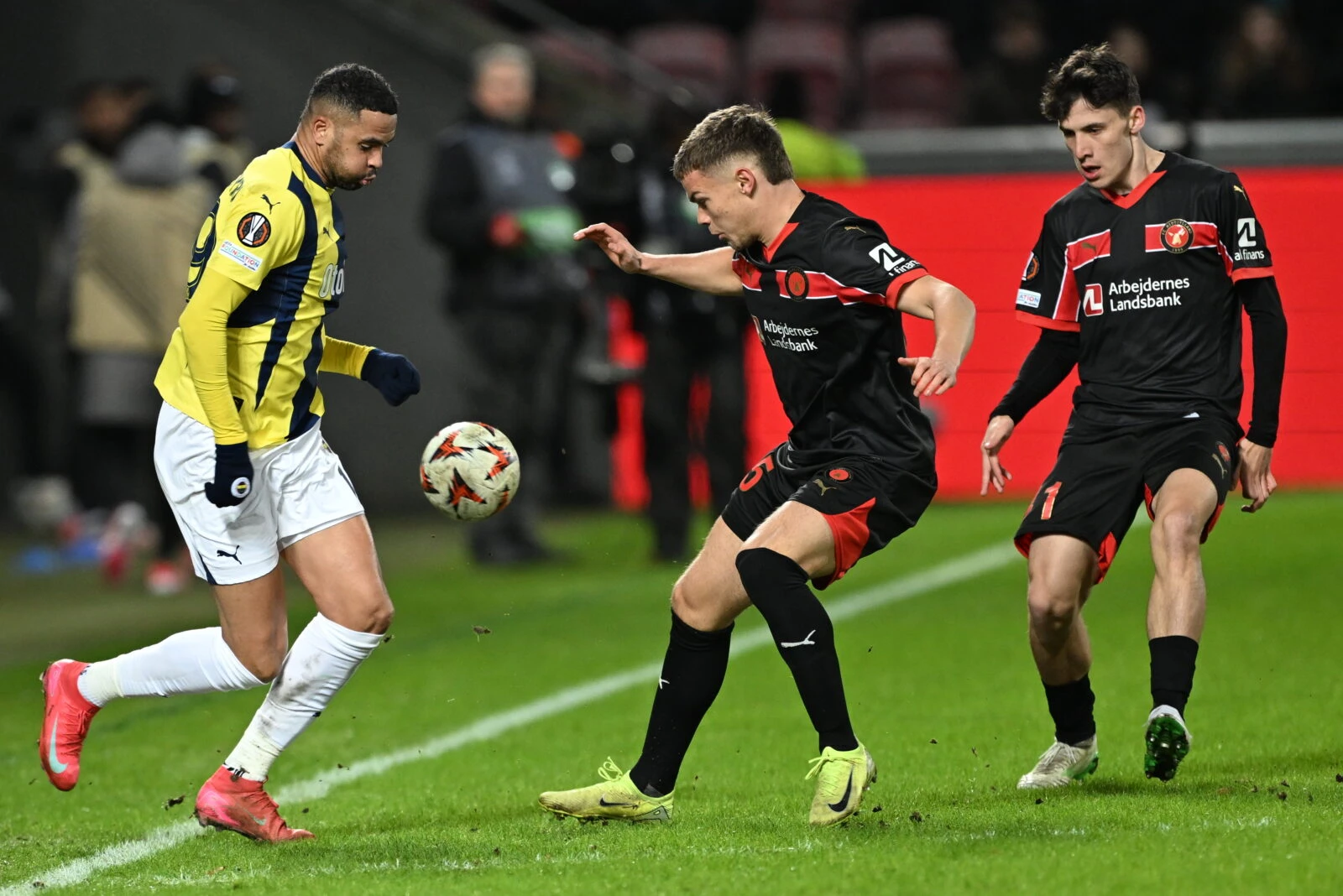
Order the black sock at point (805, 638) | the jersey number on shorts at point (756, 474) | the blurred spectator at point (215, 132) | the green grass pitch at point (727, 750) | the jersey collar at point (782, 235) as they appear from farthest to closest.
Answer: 1. the blurred spectator at point (215, 132)
2. the jersey number on shorts at point (756, 474)
3. the jersey collar at point (782, 235)
4. the black sock at point (805, 638)
5. the green grass pitch at point (727, 750)

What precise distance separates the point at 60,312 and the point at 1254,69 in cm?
942

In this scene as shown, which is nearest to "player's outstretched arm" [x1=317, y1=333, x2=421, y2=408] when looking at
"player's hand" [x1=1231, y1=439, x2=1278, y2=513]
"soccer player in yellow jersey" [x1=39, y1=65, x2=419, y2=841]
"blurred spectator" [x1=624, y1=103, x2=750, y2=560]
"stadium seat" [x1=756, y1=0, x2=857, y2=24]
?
"soccer player in yellow jersey" [x1=39, y1=65, x2=419, y2=841]

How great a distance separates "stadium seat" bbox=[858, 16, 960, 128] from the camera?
1769 centimetres

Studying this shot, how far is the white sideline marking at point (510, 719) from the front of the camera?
5.29 m

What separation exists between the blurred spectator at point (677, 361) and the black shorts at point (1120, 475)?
20.2 ft

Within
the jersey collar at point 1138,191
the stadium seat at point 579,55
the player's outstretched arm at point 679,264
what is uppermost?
the stadium seat at point 579,55

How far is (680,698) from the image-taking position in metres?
5.50

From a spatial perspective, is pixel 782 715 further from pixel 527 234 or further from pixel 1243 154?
pixel 1243 154

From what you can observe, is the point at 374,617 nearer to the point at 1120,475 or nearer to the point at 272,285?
the point at 272,285

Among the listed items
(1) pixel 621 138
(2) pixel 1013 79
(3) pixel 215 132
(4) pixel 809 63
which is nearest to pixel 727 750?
(1) pixel 621 138

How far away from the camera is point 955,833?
506 cm

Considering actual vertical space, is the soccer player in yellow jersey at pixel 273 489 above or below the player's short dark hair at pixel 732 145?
below

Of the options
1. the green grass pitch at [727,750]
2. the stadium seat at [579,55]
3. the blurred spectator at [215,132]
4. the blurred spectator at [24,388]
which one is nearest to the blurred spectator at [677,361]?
the green grass pitch at [727,750]

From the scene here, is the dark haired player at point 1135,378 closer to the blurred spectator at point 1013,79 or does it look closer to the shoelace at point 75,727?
the shoelace at point 75,727
